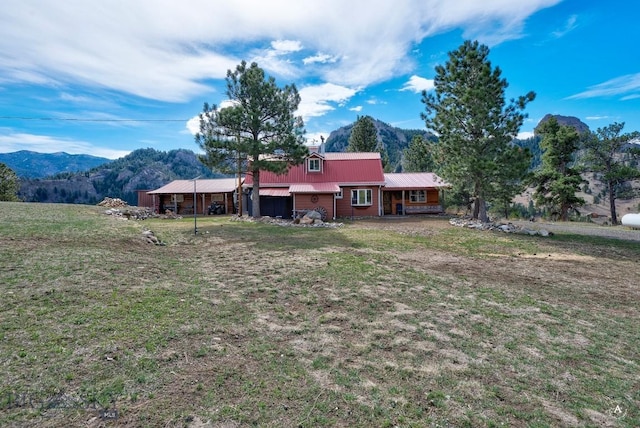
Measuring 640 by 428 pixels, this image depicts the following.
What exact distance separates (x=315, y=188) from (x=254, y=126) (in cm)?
675

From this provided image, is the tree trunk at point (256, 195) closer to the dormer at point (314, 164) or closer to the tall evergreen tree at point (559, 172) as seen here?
the dormer at point (314, 164)

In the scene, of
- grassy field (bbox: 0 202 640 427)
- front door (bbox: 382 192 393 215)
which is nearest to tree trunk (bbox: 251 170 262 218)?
front door (bbox: 382 192 393 215)

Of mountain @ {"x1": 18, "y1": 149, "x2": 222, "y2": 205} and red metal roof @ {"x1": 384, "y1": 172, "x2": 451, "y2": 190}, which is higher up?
mountain @ {"x1": 18, "y1": 149, "x2": 222, "y2": 205}

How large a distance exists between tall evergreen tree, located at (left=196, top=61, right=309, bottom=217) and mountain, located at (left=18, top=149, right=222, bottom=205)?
76253mm

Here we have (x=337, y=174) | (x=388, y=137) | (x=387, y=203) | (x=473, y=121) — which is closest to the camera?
(x=473, y=121)

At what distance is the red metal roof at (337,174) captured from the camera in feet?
91.8

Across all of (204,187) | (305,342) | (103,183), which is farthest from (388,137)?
(305,342)

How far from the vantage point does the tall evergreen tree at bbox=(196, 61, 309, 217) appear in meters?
20.8

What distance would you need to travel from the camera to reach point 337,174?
2855cm

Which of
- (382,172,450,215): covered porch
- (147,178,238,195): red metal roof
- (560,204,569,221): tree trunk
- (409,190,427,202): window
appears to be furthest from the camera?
(147,178,238,195): red metal roof

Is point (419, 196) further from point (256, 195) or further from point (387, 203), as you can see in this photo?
point (256, 195)

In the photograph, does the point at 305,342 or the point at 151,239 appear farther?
the point at 151,239

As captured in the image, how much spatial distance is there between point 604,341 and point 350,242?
9.52m

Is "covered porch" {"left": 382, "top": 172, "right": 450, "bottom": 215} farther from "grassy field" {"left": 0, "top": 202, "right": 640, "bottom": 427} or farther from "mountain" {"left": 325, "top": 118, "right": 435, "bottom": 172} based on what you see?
"mountain" {"left": 325, "top": 118, "right": 435, "bottom": 172}
